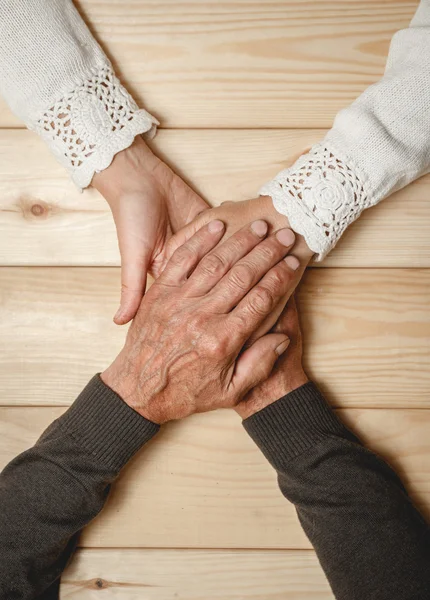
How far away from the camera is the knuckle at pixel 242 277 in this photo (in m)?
0.85

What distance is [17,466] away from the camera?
0.87 m

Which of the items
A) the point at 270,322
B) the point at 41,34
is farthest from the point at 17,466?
the point at 41,34

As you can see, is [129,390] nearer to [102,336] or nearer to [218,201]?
[102,336]

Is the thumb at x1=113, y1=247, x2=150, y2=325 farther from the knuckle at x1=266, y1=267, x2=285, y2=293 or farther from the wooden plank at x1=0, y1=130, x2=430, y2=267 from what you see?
the knuckle at x1=266, y1=267, x2=285, y2=293

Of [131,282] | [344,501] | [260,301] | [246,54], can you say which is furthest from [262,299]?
[246,54]

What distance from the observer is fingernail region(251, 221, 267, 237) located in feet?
2.83

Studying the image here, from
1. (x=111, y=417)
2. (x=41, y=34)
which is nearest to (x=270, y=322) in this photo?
(x=111, y=417)

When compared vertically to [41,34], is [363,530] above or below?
below

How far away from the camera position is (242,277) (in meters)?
0.85

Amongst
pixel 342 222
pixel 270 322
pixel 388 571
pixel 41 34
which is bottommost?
pixel 388 571

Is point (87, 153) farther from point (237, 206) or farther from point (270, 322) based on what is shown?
point (270, 322)

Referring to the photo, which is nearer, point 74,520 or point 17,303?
point 74,520

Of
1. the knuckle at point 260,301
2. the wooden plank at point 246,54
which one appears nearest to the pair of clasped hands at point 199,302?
the knuckle at point 260,301

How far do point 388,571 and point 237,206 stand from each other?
1.97ft
